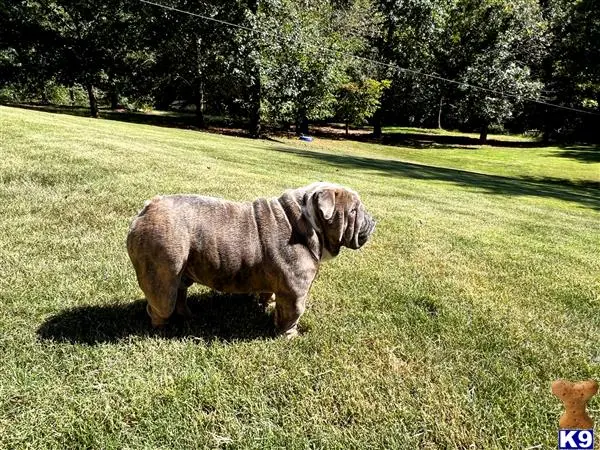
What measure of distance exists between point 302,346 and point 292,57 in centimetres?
2575

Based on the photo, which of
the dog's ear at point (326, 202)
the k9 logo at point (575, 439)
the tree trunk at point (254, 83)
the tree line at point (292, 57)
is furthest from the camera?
the tree line at point (292, 57)

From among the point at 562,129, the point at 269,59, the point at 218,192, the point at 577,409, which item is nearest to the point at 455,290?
the point at 577,409

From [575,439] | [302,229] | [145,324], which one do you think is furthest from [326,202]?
[575,439]

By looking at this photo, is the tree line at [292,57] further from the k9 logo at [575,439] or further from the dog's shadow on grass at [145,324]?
the k9 logo at [575,439]

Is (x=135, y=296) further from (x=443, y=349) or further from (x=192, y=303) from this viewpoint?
(x=443, y=349)

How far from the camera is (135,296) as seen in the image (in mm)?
4000

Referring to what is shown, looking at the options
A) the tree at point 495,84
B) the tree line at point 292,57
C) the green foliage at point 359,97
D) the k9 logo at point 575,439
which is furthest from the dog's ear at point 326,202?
the tree at point 495,84

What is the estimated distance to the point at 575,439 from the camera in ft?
8.63

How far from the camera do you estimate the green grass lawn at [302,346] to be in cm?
263

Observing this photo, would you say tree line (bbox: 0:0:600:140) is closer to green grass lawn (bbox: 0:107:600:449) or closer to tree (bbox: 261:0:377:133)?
tree (bbox: 261:0:377:133)

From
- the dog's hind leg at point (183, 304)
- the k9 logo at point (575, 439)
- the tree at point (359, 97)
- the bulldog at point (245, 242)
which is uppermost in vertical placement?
the tree at point (359, 97)

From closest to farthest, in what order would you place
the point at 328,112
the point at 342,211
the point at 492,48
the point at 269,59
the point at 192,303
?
the point at 342,211 < the point at 192,303 < the point at 269,59 < the point at 328,112 < the point at 492,48

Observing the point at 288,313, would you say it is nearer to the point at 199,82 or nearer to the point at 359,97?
the point at 199,82

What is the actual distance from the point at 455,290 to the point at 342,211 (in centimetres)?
202
